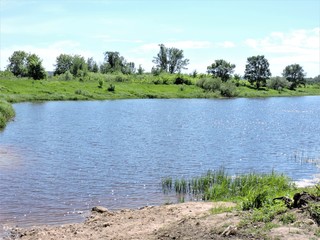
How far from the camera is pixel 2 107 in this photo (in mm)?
56438

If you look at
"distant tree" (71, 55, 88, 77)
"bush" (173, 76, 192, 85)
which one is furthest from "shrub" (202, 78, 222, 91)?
"distant tree" (71, 55, 88, 77)

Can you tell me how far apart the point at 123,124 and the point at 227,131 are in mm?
14490

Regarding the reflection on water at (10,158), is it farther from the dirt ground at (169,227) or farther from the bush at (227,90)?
the bush at (227,90)

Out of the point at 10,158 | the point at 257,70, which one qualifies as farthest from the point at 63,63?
the point at 10,158

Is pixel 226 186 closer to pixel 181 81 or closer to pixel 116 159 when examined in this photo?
pixel 116 159

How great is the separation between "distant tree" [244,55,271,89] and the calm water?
135925 millimetres

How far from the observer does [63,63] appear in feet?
603

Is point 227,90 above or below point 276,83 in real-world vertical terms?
below

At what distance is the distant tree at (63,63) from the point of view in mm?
182750

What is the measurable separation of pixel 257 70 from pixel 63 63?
8392 centimetres

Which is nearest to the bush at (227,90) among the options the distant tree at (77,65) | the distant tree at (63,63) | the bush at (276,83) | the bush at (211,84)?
the bush at (211,84)

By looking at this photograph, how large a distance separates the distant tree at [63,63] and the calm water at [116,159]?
130122 mm

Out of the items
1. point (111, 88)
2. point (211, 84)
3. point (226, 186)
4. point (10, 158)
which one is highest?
point (211, 84)

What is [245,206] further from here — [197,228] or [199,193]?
[199,193]
